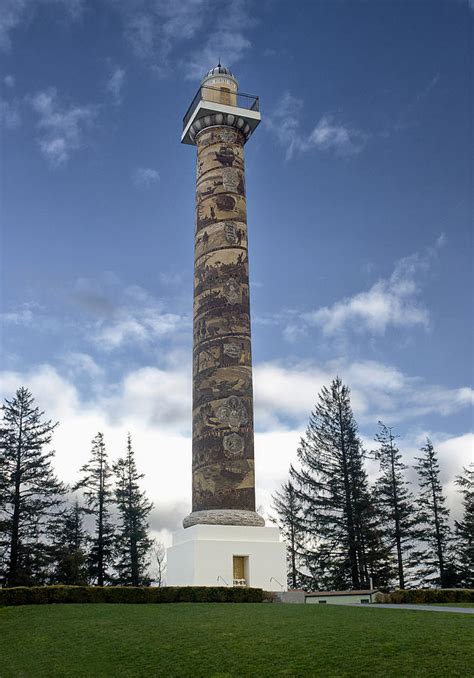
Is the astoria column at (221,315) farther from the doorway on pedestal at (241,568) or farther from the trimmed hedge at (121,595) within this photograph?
the trimmed hedge at (121,595)

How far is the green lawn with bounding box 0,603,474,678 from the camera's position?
7.98 metres

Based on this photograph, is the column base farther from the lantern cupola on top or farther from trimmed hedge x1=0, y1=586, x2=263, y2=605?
the lantern cupola on top

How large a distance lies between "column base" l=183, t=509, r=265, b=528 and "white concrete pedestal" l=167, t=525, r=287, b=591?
0.49ft

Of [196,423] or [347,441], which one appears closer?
[196,423]

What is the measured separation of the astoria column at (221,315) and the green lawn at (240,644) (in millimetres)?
7257

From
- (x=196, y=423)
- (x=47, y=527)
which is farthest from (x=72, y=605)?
(x=47, y=527)

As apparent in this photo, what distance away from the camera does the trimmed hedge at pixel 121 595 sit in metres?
15.7

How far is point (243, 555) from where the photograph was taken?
784 inches

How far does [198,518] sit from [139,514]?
49.3 ft

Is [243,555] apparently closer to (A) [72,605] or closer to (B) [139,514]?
(A) [72,605]

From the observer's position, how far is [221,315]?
22.0m

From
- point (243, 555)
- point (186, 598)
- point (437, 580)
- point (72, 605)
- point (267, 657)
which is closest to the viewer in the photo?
point (267, 657)

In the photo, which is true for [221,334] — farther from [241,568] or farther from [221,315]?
[241,568]

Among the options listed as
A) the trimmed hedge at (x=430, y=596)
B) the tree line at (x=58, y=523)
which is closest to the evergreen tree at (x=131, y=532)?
the tree line at (x=58, y=523)
